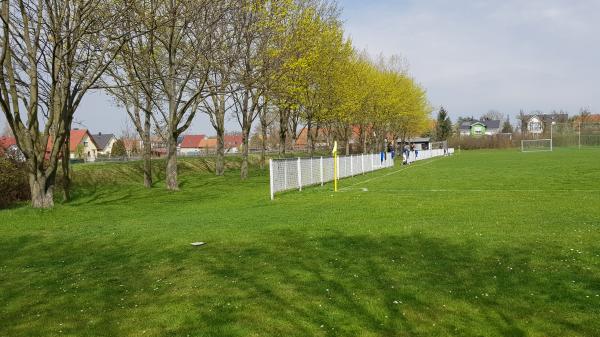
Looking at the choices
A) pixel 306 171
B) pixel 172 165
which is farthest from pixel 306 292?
pixel 172 165

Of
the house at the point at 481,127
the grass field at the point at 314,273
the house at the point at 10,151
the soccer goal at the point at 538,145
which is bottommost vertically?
the soccer goal at the point at 538,145

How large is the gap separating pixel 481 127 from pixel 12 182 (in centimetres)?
15041

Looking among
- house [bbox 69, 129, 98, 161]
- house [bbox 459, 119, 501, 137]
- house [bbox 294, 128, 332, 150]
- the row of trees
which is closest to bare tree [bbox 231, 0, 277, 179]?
the row of trees

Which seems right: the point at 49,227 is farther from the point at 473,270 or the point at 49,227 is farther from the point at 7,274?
the point at 473,270

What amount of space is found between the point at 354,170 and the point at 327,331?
28.3 metres

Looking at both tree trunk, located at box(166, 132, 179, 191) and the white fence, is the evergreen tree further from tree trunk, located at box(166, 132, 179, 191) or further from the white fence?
tree trunk, located at box(166, 132, 179, 191)

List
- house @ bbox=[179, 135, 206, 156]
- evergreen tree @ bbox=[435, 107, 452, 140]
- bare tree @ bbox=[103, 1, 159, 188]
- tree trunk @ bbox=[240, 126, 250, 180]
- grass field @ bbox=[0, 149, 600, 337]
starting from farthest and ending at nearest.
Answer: house @ bbox=[179, 135, 206, 156] → evergreen tree @ bbox=[435, 107, 452, 140] → tree trunk @ bbox=[240, 126, 250, 180] → bare tree @ bbox=[103, 1, 159, 188] → grass field @ bbox=[0, 149, 600, 337]

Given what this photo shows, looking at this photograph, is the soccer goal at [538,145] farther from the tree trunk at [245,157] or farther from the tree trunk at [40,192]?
the tree trunk at [40,192]

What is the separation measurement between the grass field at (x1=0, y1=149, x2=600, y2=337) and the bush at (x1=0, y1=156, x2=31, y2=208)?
7.13m

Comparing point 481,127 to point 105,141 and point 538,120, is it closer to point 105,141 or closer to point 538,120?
point 538,120

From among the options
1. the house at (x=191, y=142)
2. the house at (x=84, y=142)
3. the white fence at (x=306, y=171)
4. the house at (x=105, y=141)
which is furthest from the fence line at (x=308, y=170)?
the house at (x=191, y=142)

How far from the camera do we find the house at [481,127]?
157125 millimetres

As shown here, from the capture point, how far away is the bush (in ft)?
67.5

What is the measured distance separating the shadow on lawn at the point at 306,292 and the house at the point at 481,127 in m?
153
